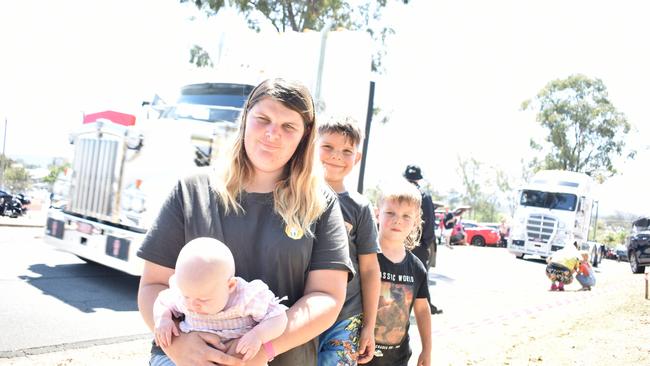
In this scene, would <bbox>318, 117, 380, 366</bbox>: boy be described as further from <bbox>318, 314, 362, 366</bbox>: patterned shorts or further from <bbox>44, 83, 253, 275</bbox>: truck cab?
<bbox>44, 83, 253, 275</bbox>: truck cab

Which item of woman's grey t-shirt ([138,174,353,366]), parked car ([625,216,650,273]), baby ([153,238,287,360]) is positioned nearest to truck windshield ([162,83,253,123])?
woman's grey t-shirt ([138,174,353,366])

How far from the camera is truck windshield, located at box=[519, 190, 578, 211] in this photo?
21594mm

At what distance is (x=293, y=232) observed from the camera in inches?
69.7

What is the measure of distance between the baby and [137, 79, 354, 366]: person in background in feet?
0.17

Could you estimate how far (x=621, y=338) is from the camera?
580 cm

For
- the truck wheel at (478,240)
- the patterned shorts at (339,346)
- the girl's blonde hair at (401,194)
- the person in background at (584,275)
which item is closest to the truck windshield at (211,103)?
the girl's blonde hair at (401,194)

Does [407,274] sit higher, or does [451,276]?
[407,274]

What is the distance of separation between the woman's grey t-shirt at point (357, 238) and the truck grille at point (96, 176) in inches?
202

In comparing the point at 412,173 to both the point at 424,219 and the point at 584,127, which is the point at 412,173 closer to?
the point at 424,219

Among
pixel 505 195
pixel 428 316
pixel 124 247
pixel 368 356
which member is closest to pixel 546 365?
pixel 428 316

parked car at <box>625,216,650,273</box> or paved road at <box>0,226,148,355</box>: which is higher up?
parked car at <box>625,216,650,273</box>

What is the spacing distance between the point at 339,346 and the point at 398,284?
63cm

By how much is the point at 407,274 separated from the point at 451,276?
435 inches

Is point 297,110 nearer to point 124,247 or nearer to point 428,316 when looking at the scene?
point 428,316
